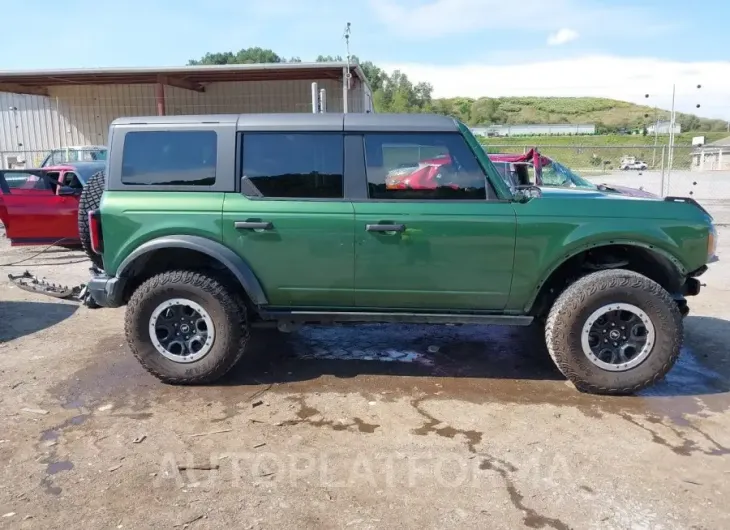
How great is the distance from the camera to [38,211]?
368 inches

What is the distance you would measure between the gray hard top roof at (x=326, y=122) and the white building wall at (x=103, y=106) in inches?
769

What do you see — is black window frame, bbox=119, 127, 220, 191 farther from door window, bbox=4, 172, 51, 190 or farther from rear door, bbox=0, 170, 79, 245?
door window, bbox=4, 172, 51, 190

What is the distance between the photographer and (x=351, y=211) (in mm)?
4234

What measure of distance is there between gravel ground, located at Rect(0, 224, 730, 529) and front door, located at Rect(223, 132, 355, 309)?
2.77ft

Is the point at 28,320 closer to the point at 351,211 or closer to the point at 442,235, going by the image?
the point at 351,211

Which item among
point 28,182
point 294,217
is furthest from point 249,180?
point 28,182

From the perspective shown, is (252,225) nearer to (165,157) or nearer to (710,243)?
(165,157)

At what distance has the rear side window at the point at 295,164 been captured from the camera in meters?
4.32

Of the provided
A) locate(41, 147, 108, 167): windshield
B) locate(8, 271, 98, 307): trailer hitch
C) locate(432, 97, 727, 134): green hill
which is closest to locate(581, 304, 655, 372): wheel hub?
locate(8, 271, 98, 307): trailer hitch

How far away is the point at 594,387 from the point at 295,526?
8.14ft

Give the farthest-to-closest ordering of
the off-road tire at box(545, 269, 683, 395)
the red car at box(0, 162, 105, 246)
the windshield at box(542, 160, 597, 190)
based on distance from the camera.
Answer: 1. the windshield at box(542, 160, 597, 190)
2. the red car at box(0, 162, 105, 246)
3. the off-road tire at box(545, 269, 683, 395)

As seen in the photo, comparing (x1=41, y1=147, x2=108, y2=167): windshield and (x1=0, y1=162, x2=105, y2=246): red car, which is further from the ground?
(x1=41, y1=147, x2=108, y2=167): windshield

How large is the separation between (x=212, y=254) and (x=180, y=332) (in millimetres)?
702

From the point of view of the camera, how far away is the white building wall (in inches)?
955
